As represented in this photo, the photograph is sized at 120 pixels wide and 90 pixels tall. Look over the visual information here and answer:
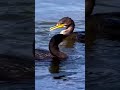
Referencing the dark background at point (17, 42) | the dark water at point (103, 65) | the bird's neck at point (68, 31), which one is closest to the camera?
the dark water at point (103, 65)

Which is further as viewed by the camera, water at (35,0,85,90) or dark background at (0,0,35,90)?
dark background at (0,0,35,90)

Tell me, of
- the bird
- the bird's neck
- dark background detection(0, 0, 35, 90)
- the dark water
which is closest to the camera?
the dark water

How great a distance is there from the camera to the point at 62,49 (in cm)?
1430

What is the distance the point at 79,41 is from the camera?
1508cm

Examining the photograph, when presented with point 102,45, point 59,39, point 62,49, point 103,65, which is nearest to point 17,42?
point 62,49

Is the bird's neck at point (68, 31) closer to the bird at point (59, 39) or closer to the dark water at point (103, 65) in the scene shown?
the bird at point (59, 39)

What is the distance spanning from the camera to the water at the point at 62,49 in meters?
11.4

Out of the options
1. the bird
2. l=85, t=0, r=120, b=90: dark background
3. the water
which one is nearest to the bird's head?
the bird

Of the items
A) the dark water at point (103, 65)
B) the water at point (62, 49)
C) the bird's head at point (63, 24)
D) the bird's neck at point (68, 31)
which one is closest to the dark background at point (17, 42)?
the water at point (62, 49)

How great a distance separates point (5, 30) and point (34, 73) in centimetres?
393

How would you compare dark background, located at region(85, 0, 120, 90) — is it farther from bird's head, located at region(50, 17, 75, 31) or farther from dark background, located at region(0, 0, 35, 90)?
dark background, located at region(0, 0, 35, 90)

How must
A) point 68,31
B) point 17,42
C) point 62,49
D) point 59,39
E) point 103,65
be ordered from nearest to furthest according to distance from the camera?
1. point 103,65
2. point 59,39
3. point 62,49
4. point 17,42
5. point 68,31

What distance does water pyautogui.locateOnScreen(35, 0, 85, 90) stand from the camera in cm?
1140

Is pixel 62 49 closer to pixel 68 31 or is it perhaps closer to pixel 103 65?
pixel 68 31
